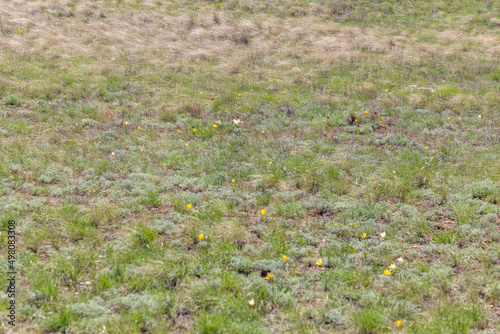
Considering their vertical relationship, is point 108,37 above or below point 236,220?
above

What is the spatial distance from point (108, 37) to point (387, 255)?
1234 cm

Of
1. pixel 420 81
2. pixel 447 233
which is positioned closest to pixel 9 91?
pixel 447 233

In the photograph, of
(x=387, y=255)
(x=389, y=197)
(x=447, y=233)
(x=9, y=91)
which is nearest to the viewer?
Result: (x=387, y=255)

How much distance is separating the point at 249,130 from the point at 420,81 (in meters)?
5.81

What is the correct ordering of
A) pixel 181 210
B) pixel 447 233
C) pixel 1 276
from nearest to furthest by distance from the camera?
1. pixel 1 276
2. pixel 447 233
3. pixel 181 210

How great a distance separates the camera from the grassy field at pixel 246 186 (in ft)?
12.0

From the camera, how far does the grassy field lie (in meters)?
3.64

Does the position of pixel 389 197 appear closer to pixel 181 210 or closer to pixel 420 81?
pixel 181 210

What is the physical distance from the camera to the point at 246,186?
6059 mm

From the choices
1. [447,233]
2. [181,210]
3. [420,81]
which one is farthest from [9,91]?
[420,81]

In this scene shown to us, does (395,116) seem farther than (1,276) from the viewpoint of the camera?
Yes

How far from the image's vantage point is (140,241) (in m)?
4.46

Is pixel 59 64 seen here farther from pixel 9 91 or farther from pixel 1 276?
pixel 1 276

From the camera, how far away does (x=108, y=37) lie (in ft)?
A: 44.3
